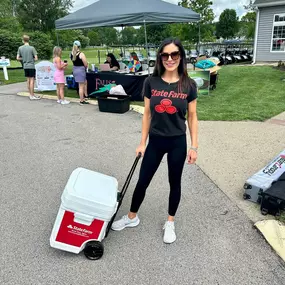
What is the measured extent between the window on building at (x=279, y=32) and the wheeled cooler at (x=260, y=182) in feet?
54.4

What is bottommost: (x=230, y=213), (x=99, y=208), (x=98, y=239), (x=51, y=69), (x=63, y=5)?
(x=230, y=213)

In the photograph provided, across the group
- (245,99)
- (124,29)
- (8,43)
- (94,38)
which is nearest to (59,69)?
(245,99)

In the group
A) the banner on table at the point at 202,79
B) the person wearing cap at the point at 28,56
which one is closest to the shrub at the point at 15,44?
the person wearing cap at the point at 28,56

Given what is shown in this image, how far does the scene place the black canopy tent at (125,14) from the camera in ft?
26.6

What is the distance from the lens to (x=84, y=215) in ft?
7.43

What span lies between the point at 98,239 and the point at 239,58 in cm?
2129

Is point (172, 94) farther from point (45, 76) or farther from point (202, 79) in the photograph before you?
point (45, 76)

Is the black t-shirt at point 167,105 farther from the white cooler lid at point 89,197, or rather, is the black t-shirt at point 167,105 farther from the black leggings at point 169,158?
the white cooler lid at point 89,197

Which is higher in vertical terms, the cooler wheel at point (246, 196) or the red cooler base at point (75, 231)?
the red cooler base at point (75, 231)

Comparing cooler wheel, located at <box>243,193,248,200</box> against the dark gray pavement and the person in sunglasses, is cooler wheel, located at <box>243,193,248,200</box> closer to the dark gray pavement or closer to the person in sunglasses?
the dark gray pavement

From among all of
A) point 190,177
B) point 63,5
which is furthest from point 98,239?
point 63,5

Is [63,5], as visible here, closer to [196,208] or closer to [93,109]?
[93,109]

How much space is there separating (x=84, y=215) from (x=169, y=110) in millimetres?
1084

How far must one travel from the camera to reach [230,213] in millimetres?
3082
